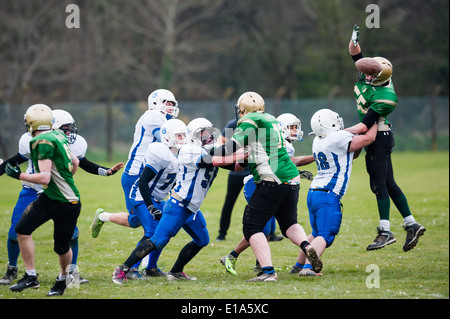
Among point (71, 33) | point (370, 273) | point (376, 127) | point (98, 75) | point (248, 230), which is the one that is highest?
point (71, 33)

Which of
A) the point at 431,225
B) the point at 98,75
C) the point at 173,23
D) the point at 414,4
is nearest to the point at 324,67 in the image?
the point at 414,4

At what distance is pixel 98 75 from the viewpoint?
109 ft

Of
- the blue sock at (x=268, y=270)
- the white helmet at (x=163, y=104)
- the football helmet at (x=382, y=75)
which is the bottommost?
the blue sock at (x=268, y=270)

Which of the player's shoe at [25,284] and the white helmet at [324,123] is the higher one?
the white helmet at [324,123]

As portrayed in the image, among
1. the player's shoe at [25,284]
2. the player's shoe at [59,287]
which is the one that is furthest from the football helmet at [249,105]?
the player's shoe at [25,284]

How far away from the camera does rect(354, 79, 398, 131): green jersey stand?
23.8 feet

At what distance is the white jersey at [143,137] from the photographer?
295 inches

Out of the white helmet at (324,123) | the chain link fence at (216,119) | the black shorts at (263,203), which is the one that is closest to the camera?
the black shorts at (263,203)

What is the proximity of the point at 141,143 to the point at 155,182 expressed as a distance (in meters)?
0.70

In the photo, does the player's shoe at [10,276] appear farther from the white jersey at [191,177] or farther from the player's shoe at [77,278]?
the white jersey at [191,177]

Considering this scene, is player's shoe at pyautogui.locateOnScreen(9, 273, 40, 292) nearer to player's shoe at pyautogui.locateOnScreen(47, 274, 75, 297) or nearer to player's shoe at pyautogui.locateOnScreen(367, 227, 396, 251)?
player's shoe at pyautogui.locateOnScreen(47, 274, 75, 297)

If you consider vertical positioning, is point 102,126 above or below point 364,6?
below

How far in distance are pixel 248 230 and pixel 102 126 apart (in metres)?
19.4

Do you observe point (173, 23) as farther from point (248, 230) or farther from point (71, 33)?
point (248, 230)
